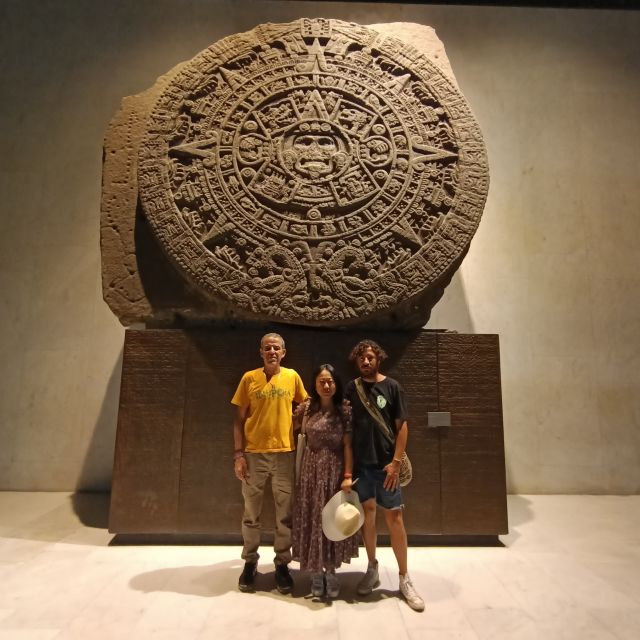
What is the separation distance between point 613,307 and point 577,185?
127 centimetres

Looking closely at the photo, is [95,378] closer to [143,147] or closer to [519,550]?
[143,147]

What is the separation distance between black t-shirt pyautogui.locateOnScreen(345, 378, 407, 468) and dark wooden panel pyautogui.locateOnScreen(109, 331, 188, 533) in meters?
1.27

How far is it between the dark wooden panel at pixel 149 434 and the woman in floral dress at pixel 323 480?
3.44 ft

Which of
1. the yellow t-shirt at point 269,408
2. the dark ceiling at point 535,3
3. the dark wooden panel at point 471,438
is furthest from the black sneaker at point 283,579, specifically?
the dark ceiling at point 535,3

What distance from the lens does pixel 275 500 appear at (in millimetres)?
2371

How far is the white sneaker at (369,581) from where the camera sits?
7.50 feet

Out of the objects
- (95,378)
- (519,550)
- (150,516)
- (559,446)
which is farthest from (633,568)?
(95,378)

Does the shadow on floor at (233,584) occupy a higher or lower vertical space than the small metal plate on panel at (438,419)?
lower

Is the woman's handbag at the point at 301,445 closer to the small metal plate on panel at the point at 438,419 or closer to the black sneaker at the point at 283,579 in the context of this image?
the black sneaker at the point at 283,579

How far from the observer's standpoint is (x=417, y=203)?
324 cm

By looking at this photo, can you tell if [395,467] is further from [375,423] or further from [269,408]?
[269,408]

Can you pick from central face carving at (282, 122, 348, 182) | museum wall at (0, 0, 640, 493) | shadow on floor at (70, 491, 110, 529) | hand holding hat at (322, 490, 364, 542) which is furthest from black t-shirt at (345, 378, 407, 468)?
museum wall at (0, 0, 640, 493)

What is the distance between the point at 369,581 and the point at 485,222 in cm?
361

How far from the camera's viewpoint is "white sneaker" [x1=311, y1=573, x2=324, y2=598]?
7.36 feet
